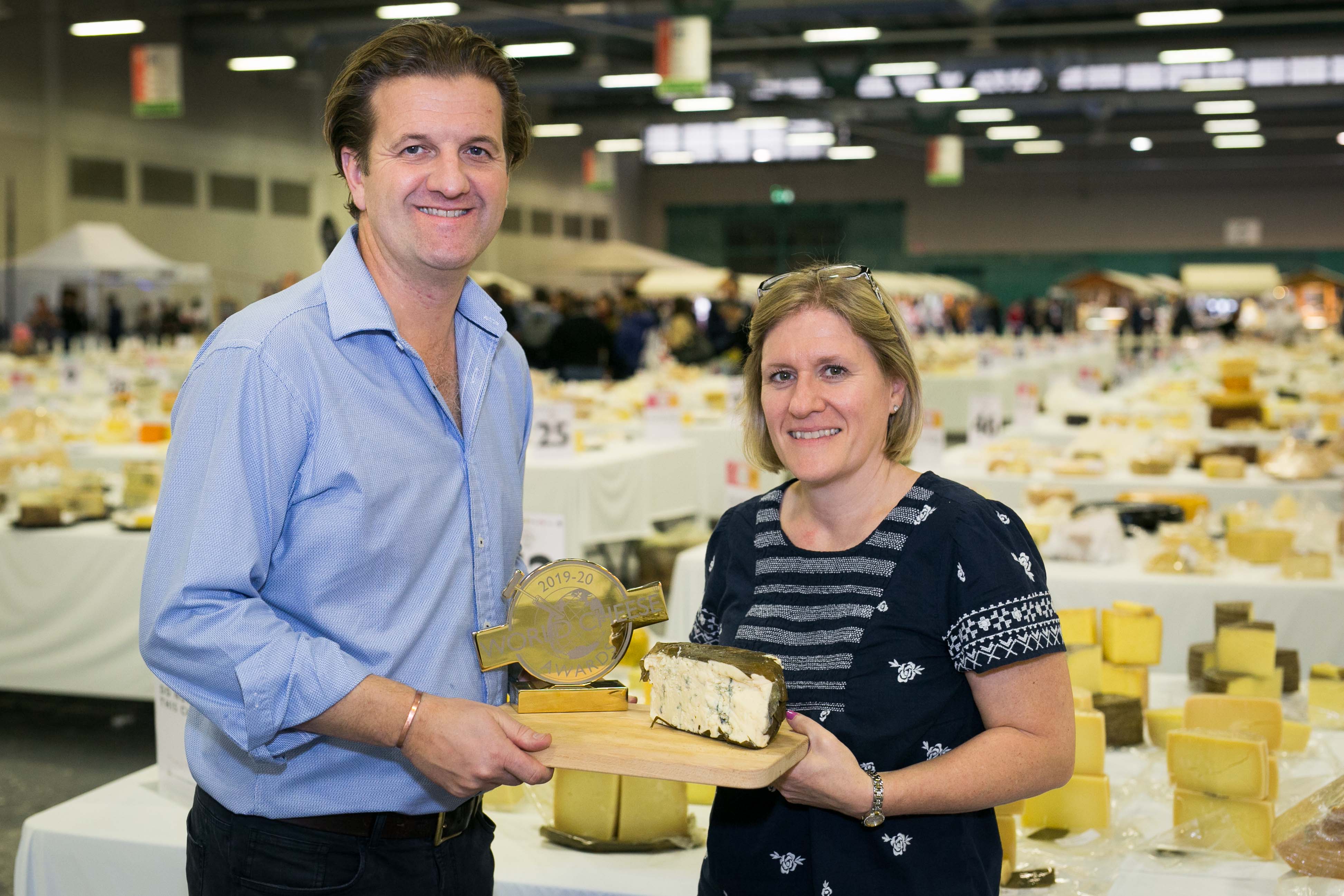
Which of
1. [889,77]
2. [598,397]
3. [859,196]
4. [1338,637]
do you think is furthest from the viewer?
[859,196]

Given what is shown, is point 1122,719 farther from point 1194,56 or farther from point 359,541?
point 1194,56

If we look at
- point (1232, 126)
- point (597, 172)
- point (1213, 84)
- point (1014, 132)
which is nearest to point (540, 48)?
point (597, 172)

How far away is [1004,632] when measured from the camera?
4.66ft

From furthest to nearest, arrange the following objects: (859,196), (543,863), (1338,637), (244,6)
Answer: (859,196) → (244,6) → (1338,637) → (543,863)

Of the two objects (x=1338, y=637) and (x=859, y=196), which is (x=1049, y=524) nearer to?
(x=1338, y=637)

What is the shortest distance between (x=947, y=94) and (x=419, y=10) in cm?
826

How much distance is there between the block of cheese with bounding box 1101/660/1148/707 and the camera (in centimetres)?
253

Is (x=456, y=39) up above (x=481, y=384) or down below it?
above

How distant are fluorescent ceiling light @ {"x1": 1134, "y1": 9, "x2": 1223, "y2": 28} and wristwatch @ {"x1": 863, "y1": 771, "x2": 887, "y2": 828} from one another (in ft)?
47.6

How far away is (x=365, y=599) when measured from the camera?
56.5 inches

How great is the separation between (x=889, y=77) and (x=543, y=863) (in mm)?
21694

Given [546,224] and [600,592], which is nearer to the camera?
[600,592]

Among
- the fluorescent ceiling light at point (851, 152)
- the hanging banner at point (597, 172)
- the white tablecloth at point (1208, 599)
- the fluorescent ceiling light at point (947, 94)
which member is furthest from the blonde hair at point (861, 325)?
the fluorescent ceiling light at point (851, 152)

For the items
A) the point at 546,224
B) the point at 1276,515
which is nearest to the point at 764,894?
the point at 1276,515
